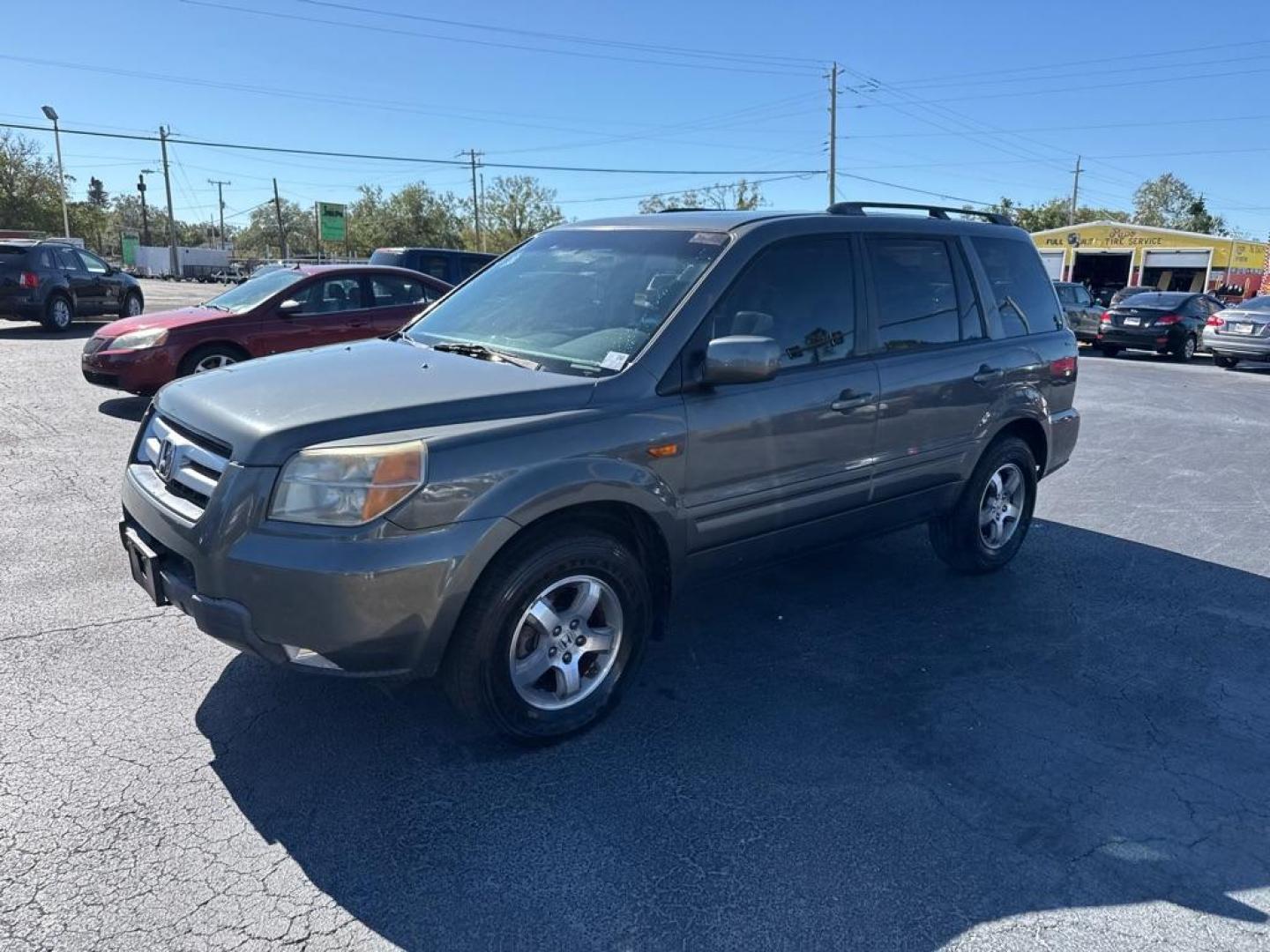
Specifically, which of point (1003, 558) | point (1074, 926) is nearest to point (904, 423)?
point (1003, 558)

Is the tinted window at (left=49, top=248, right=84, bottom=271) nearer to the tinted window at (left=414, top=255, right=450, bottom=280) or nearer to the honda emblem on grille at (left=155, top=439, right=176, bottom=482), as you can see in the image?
the tinted window at (left=414, top=255, right=450, bottom=280)

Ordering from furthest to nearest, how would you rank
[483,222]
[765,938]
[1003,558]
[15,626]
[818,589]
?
[483,222] → [1003,558] → [818,589] → [15,626] → [765,938]

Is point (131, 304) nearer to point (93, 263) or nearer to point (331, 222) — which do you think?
point (93, 263)

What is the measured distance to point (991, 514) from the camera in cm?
A: 532

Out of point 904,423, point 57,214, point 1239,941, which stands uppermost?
point 57,214

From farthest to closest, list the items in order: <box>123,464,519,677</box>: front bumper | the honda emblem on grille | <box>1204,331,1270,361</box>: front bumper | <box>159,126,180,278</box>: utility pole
Result: <box>159,126,180,278</box>: utility pole
<box>1204,331,1270,361</box>: front bumper
the honda emblem on grille
<box>123,464,519,677</box>: front bumper

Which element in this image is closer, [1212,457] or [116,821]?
[116,821]

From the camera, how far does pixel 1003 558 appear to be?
5.42 meters

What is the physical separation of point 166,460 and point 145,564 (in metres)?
0.38

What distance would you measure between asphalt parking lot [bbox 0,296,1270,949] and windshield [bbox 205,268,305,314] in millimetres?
4840

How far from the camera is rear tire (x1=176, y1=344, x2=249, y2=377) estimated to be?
884 cm

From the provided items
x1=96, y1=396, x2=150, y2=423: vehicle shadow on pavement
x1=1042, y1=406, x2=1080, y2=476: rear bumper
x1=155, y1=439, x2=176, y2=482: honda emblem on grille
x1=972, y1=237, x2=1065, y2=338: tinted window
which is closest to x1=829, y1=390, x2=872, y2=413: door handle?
x1=972, y1=237, x2=1065, y2=338: tinted window

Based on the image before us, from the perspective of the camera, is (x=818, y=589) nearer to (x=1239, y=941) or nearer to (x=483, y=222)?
(x=1239, y=941)

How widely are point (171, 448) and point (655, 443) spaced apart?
1.76m
